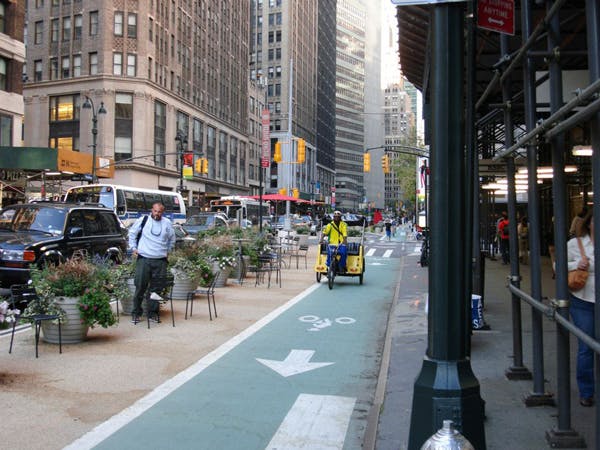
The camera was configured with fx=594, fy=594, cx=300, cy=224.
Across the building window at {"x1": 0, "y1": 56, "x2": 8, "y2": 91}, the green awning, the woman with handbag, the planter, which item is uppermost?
the building window at {"x1": 0, "y1": 56, "x2": 8, "y2": 91}

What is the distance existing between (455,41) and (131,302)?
329 inches

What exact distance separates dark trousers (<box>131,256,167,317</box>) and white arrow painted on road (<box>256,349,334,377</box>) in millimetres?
2933

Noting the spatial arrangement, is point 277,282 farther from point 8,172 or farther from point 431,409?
point 8,172

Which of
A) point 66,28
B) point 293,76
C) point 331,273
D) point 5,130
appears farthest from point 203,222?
point 293,76

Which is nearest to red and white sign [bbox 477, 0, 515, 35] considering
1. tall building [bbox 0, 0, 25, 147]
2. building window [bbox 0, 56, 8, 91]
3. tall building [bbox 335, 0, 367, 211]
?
tall building [bbox 0, 0, 25, 147]

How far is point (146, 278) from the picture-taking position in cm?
992

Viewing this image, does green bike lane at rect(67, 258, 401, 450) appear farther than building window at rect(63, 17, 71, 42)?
No

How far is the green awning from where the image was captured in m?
29.9

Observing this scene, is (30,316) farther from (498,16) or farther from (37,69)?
(37,69)

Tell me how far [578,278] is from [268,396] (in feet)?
10.7

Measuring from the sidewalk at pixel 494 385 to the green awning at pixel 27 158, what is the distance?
2422 cm

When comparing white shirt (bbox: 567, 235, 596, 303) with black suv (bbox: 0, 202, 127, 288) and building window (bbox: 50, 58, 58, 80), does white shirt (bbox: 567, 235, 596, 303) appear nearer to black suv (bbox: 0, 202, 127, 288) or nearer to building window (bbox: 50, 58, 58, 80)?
black suv (bbox: 0, 202, 127, 288)

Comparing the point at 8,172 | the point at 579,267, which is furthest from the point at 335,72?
the point at 579,267

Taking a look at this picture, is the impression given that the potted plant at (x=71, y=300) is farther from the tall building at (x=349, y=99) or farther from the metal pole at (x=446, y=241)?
the tall building at (x=349, y=99)
